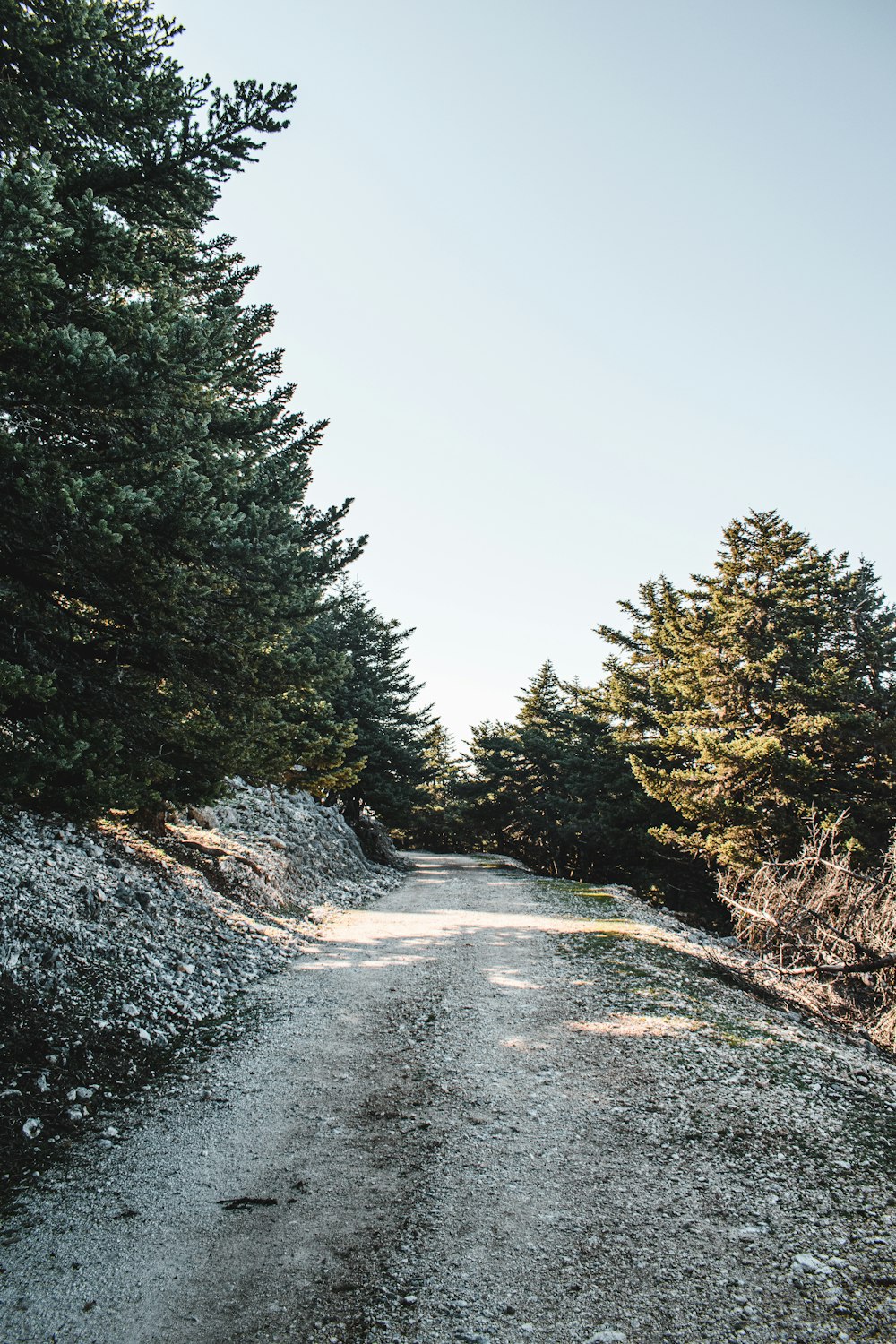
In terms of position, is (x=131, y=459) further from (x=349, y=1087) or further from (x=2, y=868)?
(x=349, y=1087)

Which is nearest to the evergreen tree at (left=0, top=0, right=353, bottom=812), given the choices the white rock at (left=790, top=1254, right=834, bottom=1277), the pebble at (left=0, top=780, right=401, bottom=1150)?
the pebble at (left=0, top=780, right=401, bottom=1150)

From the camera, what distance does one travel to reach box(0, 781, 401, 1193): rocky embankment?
5.19 meters

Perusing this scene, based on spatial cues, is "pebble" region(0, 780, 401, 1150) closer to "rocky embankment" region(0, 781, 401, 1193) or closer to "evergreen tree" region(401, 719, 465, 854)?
"rocky embankment" region(0, 781, 401, 1193)

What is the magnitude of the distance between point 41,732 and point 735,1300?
7072mm

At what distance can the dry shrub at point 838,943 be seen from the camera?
9.84 m

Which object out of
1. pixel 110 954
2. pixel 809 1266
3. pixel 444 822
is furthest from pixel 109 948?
pixel 444 822

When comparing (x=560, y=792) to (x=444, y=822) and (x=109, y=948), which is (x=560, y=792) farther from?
(x=109, y=948)

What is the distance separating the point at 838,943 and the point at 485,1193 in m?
8.96

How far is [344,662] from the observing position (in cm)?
1158

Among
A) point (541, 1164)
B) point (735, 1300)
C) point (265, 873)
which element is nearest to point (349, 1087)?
point (541, 1164)

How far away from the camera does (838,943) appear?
1045cm

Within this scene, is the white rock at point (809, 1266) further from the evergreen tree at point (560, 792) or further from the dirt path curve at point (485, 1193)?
the evergreen tree at point (560, 792)

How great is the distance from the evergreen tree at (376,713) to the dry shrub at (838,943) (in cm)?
1980

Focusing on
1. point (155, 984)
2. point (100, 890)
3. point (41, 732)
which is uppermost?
point (41, 732)
